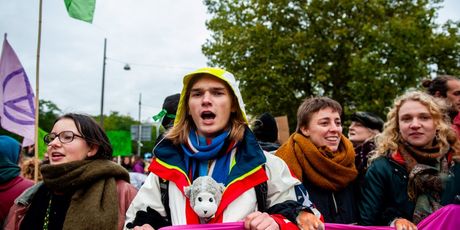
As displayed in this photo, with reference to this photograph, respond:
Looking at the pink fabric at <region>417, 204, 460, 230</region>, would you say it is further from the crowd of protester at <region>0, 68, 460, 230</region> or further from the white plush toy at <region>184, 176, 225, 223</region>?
A: the white plush toy at <region>184, 176, 225, 223</region>

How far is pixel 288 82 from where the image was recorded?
1758cm

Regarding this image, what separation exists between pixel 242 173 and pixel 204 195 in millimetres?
245

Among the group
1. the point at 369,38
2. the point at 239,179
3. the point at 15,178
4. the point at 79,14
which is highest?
the point at 369,38

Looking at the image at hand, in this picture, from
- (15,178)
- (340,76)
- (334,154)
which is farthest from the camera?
(340,76)

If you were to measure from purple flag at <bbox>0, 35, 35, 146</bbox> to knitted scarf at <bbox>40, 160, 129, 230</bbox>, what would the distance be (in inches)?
137

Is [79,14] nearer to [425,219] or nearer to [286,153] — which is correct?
[286,153]

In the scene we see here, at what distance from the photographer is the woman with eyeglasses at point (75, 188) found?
2.93 meters

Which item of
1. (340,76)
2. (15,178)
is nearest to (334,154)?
(15,178)

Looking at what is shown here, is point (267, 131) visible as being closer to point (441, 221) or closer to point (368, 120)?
point (368, 120)

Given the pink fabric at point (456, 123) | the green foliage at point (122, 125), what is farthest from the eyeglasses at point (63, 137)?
the green foliage at point (122, 125)

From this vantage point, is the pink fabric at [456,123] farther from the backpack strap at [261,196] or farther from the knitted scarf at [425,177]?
the backpack strap at [261,196]

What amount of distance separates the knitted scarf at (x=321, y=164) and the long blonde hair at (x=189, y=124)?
759mm

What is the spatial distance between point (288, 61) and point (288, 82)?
3.29 feet

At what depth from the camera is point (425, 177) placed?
2.75 meters
